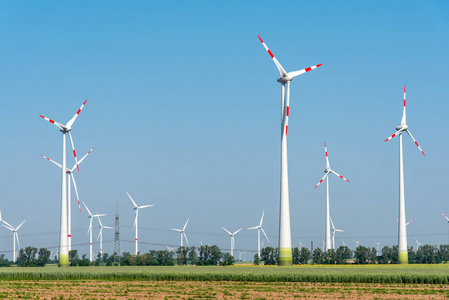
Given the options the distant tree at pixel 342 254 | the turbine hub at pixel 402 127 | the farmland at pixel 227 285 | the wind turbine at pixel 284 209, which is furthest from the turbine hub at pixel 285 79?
the distant tree at pixel 342 254

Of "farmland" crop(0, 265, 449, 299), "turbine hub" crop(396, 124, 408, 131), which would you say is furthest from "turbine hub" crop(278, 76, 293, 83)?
"turbine hub" crop(396, 124, 408, 131)

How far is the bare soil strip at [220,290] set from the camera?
2425 inches

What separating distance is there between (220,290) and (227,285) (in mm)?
7285

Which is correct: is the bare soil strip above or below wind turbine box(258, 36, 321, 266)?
below

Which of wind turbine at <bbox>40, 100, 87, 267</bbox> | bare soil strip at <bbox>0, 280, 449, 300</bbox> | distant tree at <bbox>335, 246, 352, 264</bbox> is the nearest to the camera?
bare soil strip at <bbox>0, 280, 449, 300</bbox>

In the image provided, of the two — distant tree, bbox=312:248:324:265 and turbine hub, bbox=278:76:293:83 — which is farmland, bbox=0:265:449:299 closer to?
turbine hub, bbox=278:76:293:83

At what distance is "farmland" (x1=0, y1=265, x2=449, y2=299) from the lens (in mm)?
62781

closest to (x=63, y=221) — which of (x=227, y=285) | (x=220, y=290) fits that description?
(x=227, y=285)

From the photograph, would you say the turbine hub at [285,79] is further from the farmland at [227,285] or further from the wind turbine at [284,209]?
the farmland at [227,285]

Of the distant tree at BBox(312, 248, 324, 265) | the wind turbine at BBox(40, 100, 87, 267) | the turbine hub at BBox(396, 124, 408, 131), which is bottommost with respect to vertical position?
the distant tree at BBox(312, 248, 324, 265)

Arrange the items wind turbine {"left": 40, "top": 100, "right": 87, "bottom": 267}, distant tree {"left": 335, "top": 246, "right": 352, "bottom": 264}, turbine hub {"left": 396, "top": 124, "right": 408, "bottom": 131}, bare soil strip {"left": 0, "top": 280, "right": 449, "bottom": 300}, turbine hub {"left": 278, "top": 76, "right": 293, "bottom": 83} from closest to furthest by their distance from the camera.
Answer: bare soil strip {"left": 0, "top": 280, "right": 449, "bottom": 300}, turbine hub {"left": 278, "top": 76, "right": 293, "bottom": 83}, wind turbine {"left": 40, "top": 100, "right": 87, "bottom": 267}, turbine hub {"left": 396, "top": 124, "right": 408, "bottom": 131}, distant tree {"left": 335, "top": 246, "right": 352, "bottom": 264}

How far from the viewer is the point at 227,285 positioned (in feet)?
245

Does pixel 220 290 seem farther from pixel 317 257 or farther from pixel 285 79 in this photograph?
pixel 317 257

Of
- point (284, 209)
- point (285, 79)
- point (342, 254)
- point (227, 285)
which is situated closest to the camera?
point (227, 285)
